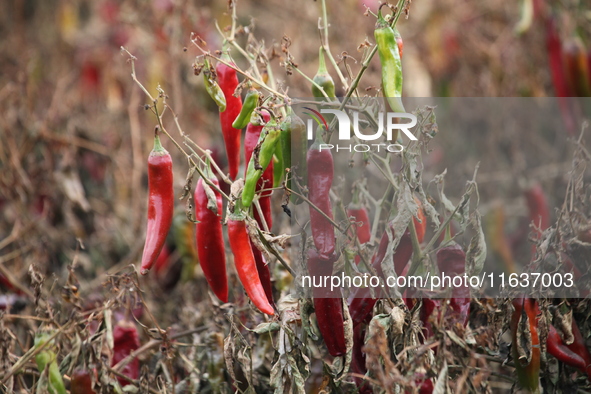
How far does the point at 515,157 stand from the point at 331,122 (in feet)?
7.44

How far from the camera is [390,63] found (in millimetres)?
1542

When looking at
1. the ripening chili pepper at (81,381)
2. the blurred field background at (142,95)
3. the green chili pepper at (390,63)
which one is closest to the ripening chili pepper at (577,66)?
the blurred field background at (142,95)

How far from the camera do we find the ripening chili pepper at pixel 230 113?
173cm

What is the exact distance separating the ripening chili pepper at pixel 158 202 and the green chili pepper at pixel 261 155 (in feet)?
0.84

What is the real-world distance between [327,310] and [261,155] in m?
0.40

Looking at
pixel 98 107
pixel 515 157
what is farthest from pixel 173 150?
pixel 515 157

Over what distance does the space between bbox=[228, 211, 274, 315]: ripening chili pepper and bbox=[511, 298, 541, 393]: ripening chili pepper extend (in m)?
0.60

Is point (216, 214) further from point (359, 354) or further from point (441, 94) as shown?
point (441, 94)

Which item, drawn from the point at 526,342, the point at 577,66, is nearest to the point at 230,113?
the point at 526,342

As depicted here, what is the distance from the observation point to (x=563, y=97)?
3.06m

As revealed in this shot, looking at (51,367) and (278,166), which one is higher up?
(278,166)

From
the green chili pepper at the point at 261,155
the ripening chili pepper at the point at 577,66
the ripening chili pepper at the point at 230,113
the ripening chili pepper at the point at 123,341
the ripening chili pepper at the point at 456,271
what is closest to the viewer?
the green chili pepper at the point at 261,155

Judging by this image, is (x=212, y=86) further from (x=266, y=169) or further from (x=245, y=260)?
(x=245, y=260)

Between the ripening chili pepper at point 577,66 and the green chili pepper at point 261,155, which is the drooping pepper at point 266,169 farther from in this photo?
the ripening chili pepper at point 577,66
